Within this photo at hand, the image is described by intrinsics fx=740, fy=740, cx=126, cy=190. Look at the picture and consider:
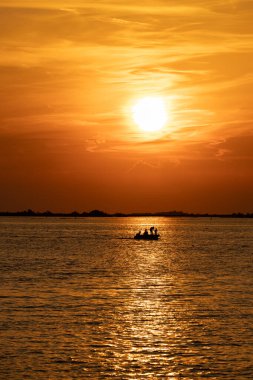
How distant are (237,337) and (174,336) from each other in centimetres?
348

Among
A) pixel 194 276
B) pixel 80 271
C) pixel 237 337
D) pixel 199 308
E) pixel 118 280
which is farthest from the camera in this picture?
pixel 80 271

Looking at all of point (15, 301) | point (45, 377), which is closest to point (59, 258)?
point (15, 301)

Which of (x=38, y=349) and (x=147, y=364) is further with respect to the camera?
(x=38, y=349)

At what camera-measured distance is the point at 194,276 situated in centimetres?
8144

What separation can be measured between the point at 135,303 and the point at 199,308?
5.34 metres

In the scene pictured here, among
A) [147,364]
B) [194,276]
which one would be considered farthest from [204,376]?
[194,276]

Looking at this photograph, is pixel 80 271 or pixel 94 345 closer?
pixel 94 345

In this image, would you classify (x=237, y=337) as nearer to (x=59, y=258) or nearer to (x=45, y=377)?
(x=45, y=377)

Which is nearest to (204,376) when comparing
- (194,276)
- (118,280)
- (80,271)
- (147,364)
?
(147,364)

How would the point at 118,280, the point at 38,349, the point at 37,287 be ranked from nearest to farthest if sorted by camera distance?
the point at 38,349
the point at 37,287
the point at 118,280

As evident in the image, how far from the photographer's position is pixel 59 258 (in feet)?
372

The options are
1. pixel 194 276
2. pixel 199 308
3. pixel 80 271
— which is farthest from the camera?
pixel 80 271

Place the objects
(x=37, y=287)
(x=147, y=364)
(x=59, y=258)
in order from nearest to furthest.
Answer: (x=147, y=364), (x=37, y=287), (x=59, y=258)

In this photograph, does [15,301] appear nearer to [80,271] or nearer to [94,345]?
[94,345]
